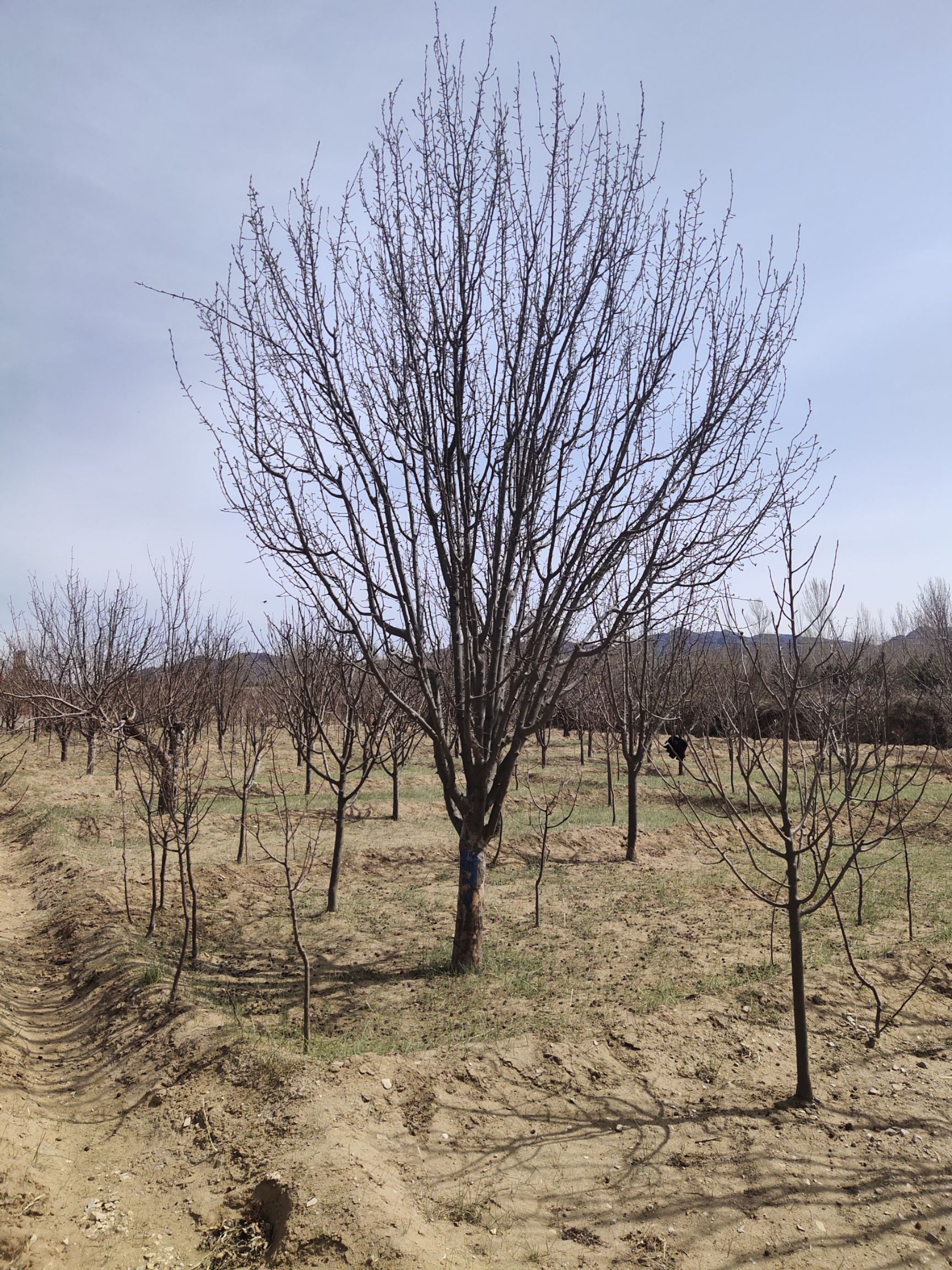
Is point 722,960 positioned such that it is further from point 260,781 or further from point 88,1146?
point 260,781

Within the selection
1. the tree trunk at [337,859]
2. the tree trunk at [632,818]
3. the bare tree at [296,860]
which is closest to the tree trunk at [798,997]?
the bare tree at [296,860]

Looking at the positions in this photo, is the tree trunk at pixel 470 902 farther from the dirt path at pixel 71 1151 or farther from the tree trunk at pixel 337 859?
the dirt path at pixel 71 1151

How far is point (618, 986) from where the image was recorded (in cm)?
553

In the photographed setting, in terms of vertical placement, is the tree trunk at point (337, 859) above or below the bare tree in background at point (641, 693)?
below

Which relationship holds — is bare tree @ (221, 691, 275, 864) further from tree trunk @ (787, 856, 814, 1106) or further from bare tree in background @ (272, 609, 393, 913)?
tree trunk @ (787, 856, 814, 1106)

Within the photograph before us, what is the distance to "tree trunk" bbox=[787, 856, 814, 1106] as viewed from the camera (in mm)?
3820

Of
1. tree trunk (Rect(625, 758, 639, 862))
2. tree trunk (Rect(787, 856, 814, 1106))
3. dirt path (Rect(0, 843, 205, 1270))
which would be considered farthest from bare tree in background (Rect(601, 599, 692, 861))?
dirt path (Rect(0, 843, 205, 1270))

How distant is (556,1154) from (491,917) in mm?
3990

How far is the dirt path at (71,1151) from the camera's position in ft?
9.56

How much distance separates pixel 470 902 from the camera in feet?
18.6

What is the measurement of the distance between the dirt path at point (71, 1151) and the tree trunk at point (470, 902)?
238cm

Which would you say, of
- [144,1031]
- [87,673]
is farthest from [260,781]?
[144,1031]

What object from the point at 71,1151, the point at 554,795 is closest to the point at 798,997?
the point at 71,1151

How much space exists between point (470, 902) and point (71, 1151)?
2876 millimetres
